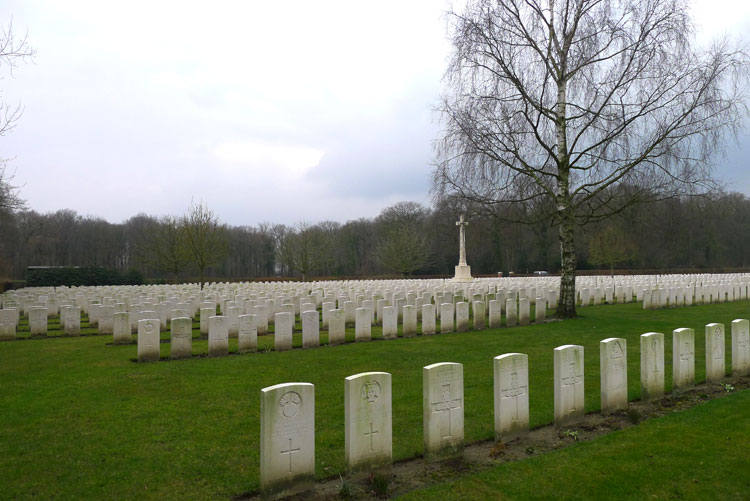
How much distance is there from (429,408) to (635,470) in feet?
5.89

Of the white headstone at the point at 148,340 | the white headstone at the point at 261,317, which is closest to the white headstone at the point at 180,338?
the white headstone at the point at 148,340

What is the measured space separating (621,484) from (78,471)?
441cm

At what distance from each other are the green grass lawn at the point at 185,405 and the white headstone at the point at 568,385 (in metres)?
0.29

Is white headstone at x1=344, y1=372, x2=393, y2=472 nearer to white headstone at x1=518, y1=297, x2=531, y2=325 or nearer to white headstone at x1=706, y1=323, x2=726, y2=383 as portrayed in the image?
white headstone at x1=706, y1=323, x2=726, y2=383

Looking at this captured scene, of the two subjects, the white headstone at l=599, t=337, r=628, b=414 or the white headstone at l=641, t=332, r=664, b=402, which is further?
the white headstone at l=641, t=332, r=664, b=402

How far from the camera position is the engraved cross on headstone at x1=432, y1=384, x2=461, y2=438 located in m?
4.00

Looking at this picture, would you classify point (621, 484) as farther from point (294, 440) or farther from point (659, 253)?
point (659, 253)

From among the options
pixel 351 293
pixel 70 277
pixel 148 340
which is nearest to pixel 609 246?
pixel 351 293

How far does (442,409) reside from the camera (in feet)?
13.2

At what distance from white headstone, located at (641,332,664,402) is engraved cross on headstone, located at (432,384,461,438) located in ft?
9.59

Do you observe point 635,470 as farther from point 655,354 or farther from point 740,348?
point 740,348

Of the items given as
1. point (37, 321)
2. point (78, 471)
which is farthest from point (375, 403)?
point (37, 321)

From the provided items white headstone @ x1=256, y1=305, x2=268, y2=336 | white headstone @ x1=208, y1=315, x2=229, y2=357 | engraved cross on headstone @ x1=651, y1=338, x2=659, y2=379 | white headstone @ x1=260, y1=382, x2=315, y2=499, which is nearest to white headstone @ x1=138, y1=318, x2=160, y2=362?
white headstone @ x1=208, y1=315, x2=229, y2=357

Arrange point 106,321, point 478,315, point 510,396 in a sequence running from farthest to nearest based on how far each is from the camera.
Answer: point 478,315
point 106,321
point 510,396
